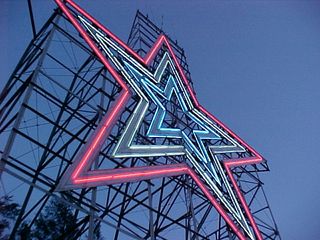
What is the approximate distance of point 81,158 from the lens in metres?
5.15

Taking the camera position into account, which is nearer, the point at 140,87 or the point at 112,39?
the point at 140,87

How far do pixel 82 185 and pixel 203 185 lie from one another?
3.82m

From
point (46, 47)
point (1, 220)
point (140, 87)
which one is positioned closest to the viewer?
point (46, 47)

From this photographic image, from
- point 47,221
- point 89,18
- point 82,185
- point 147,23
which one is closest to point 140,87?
point 89,18

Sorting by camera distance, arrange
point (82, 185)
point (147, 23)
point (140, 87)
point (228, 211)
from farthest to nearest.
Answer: point (147, 23) < point (228, 211) < point (140, 87) < point (82, 185)

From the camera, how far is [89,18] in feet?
27.3

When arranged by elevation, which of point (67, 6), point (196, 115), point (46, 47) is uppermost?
point (196, 115)

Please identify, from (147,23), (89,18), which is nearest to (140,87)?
(89,18)

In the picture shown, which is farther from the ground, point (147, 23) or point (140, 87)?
point (147, 23)

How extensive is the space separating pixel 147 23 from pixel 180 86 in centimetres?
468

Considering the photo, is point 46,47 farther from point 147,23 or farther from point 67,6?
point 147,23

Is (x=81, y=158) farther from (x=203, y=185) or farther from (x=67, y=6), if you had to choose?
(x=67, y=6)

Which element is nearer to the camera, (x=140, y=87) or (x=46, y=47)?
(x=46, y=47)

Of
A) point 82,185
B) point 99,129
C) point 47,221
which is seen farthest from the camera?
point 47,221
